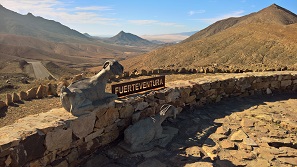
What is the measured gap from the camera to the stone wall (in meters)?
3.86

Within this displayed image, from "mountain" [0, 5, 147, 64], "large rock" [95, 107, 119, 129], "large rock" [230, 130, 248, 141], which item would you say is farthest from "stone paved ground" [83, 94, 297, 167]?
"mountain" [0, 5, 147, 64]

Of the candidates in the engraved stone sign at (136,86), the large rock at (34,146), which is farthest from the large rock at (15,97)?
the large rock at (34,146)

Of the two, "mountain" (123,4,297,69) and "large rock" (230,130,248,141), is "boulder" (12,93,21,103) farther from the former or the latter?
"mountain" (123,4,297,69)

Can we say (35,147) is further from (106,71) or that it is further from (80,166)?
(106,71)

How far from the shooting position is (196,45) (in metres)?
34.4

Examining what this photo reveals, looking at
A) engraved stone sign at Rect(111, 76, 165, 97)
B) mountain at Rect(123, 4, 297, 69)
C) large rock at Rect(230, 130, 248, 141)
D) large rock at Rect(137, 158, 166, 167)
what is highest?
mountain at Rect(123, 4, 297, 69)

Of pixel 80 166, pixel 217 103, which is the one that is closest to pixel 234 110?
pixel 217 103

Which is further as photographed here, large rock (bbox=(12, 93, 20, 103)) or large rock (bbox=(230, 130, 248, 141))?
large rock (bbox=(12, 93, 20, 103))

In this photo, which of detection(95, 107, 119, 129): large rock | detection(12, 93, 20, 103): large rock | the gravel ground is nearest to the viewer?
detection(95, 107, 119, 129): large rock

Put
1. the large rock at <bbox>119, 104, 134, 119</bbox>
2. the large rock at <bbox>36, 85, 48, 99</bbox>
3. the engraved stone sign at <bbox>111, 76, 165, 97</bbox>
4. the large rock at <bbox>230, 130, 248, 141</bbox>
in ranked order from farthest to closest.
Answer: the large rock at <bbox>36, 85, 48, 99</bbox>
the large rock at <bbox>230, 130, 248, 141</bbox>
the engraved stone sign at <bbox>111, 76, 165, 97</bbox>
the large rock at <bbox>119, 104, 134, 119</bbox>

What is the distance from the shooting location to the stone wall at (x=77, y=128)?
3860 millimetres

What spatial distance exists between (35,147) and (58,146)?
17.3 inches

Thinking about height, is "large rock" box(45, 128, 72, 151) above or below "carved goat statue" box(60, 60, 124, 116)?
below

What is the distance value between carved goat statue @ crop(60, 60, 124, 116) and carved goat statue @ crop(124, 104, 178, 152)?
2.80 ft
